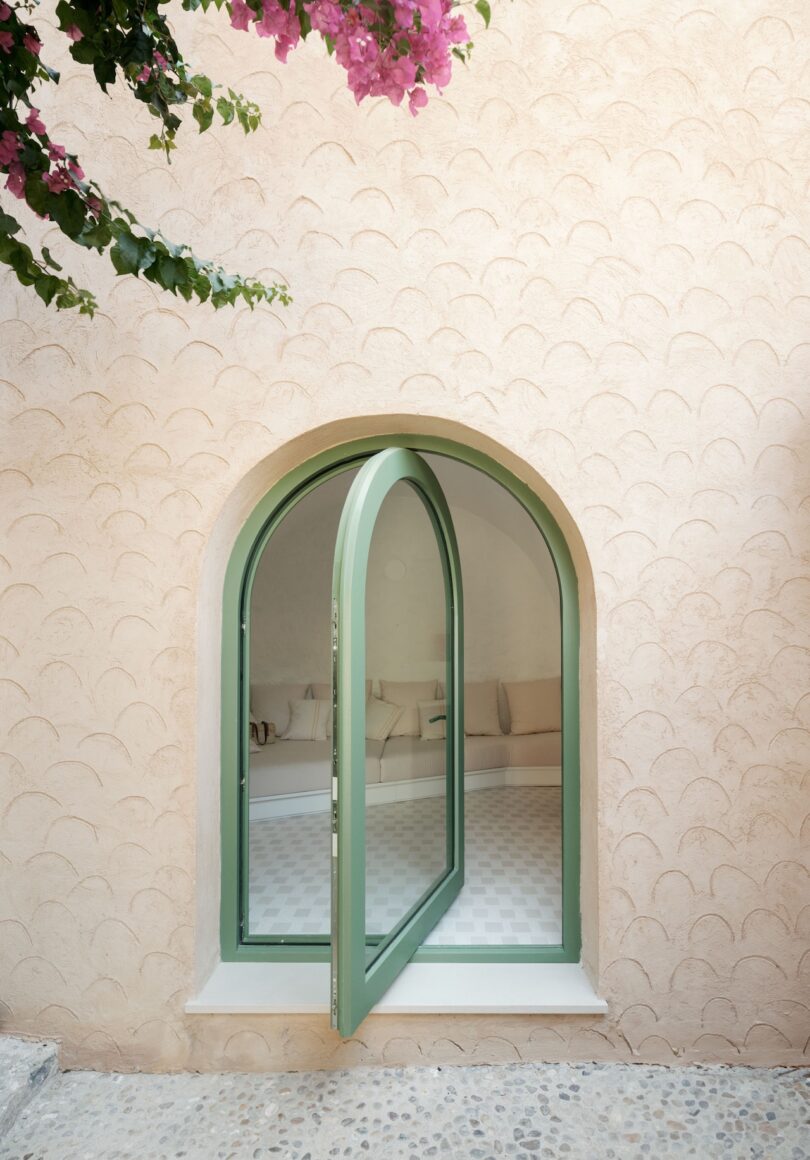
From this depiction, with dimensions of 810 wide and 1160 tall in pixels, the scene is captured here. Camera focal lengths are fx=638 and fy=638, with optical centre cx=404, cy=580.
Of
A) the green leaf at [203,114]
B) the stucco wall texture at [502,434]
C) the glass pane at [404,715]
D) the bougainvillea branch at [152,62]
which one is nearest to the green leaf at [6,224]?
the bougainvillea branch at [152,62]

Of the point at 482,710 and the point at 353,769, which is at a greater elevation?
the point at 353,769

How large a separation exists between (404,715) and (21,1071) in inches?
53.4

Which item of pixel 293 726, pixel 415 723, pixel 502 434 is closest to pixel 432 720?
pixel 415 723

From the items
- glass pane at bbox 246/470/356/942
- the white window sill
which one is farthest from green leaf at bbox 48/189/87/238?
the white window sill

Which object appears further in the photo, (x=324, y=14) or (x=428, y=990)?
(x=428, y=990)

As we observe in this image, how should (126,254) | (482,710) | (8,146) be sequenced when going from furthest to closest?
(482,710) < (126,254) < (8,146)

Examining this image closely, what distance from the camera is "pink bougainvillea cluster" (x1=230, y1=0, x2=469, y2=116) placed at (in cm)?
99

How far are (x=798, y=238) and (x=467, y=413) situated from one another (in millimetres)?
1085

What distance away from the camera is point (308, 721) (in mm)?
4438

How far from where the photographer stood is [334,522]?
5.12m

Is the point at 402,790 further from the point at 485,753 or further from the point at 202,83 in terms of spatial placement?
the point at 485,753

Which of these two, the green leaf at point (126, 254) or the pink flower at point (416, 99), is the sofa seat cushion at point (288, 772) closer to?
the green leaf at point (126, 254)

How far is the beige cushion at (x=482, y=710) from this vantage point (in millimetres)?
4613

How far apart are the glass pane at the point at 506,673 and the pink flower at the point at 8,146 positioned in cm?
272
